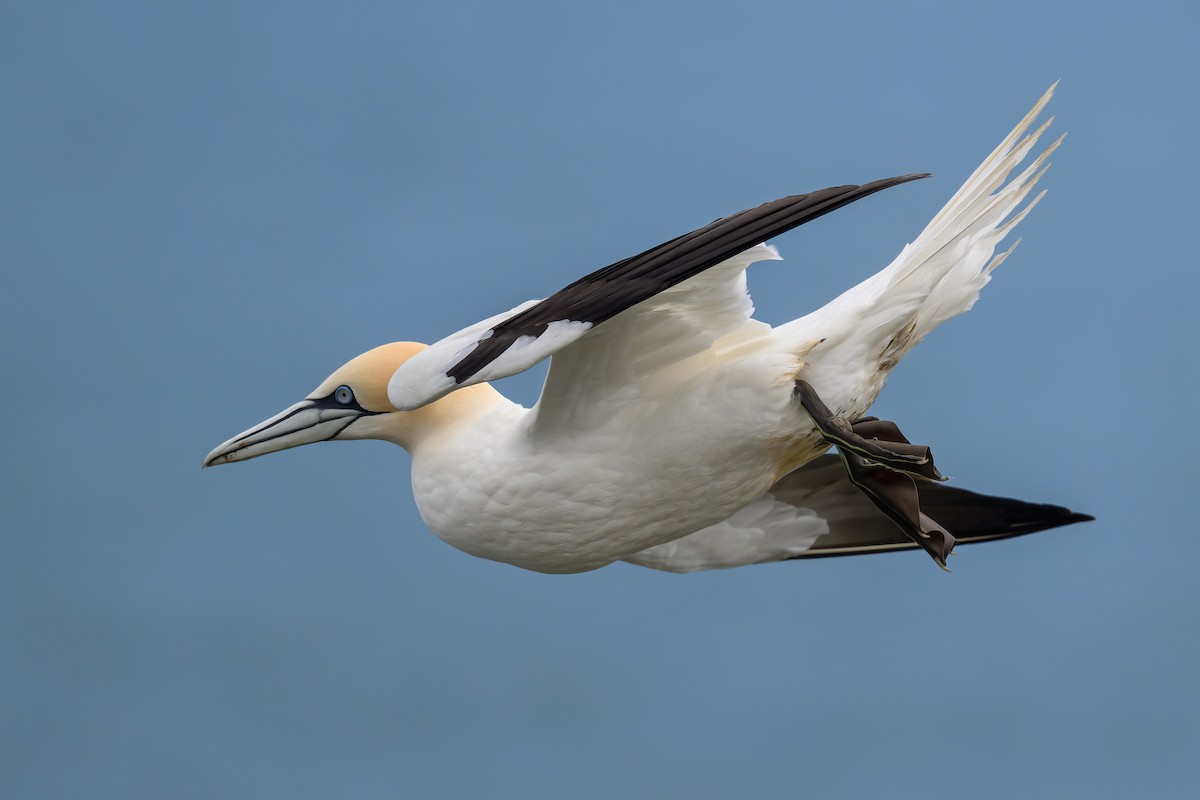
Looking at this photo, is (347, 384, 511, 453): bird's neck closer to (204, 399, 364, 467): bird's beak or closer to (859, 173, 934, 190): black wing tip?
(204, 399, 364, 467): bird's beak

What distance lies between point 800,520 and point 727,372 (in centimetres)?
72

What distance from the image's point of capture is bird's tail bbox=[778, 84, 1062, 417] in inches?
123

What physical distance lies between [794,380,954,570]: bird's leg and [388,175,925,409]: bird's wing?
49cm

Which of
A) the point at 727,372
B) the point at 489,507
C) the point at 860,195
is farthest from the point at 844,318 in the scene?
the point at 489,507

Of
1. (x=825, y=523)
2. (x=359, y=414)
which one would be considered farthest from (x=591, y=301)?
(x=825, y=523)

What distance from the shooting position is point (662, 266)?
2.74 metres

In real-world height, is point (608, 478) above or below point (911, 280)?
below

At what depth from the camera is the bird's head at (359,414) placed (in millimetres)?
3381

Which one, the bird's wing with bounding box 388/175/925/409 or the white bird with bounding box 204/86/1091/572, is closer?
the bird's wing with bounding box 388/175/925/409

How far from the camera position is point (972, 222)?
3.14m

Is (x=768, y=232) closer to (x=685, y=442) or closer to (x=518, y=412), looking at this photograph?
(x=685, y=442)

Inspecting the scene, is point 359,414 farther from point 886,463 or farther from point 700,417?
point 886,463

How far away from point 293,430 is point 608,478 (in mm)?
695

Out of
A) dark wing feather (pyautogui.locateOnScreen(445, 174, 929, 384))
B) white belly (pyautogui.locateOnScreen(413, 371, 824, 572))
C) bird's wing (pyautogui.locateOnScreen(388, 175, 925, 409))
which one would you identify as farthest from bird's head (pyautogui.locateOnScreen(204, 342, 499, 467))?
dark wing feather (pyautogui.locateOnScreen(445, 174, 929, 384))
